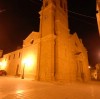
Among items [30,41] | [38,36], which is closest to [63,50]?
[38,36]

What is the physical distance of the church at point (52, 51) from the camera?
19811mm

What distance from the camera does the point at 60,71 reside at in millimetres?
19891

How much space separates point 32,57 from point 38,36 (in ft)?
13.9

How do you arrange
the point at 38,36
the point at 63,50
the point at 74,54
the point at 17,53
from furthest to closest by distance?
the point at 17,53 < the point at 74,54 < the point at 38,36 < the point at 63,50

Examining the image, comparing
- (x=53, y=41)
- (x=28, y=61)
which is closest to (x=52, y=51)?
(x=53, y=41)

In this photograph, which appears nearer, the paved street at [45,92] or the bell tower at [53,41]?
the paved street at [45,92]

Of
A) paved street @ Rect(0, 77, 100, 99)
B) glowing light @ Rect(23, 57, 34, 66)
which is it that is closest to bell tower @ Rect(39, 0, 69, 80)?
glowing light @ Rect(23, 57, 34, 66)

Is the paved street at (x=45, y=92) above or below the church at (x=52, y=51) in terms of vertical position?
below

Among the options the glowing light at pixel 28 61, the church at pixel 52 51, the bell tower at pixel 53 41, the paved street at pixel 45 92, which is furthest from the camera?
the glowing light at pixel 28 61

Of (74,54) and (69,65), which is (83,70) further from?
(69,65)

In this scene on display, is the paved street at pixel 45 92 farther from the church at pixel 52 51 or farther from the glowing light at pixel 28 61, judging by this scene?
the glowing light at pixel 28 61

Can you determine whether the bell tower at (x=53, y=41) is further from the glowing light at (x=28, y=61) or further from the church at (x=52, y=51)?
the glowing light at (x=28, y=61)

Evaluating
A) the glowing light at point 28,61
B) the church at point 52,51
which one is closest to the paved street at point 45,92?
the church at point 52,51

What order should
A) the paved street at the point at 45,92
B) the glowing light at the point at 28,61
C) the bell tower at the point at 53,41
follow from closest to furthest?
the paved street at the point at 45,92, the bell tower at the point at 53,41, the glowing light at the point at 28,61
